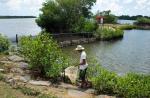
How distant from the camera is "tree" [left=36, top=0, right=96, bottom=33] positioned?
50.4 m

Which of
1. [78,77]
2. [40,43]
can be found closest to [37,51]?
[40,43]

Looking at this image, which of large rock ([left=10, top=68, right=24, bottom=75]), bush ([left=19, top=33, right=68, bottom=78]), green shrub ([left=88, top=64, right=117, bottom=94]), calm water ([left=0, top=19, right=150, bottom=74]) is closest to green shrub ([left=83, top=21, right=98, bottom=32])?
calm water ([left=0, top=19, right=150, bottom=74])

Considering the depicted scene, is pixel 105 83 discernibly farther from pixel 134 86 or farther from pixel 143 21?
pixel 143 21

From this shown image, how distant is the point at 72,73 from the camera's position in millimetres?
13125

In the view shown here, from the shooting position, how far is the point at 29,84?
11367 millimetres

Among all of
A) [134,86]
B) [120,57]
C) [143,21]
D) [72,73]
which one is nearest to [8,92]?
[72,73]

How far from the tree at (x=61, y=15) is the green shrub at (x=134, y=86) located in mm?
38935

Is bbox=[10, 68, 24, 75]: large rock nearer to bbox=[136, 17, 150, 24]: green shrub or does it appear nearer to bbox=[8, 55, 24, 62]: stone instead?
bbox=[8, 55, 24, 62]: stone

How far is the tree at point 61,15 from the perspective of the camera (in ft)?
165

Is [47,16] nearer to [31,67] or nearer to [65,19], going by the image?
[65,19]

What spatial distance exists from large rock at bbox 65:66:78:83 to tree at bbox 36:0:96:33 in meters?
36.6

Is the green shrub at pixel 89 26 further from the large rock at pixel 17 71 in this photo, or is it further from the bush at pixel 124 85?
the bush at pixel 124 85

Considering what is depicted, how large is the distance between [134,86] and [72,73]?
332 centimetres

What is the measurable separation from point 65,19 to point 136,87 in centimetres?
4111
